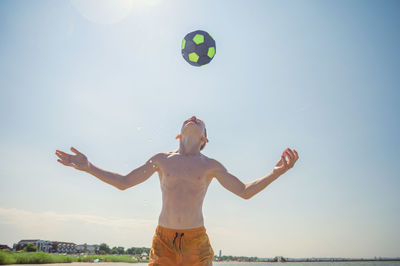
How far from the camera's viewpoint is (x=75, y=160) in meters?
3.07

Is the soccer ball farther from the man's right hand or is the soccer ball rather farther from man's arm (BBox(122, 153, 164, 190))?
the man's right hand

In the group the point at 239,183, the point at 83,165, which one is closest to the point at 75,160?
the point at 83,165

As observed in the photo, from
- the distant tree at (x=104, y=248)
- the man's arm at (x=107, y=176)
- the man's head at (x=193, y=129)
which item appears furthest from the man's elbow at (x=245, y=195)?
the distant tree at (x=104, y=248)

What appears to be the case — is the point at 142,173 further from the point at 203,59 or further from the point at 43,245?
the point at 43,245

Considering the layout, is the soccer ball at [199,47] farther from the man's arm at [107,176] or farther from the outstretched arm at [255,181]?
the man's arm at [107,176]

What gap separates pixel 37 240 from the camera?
107312 mm

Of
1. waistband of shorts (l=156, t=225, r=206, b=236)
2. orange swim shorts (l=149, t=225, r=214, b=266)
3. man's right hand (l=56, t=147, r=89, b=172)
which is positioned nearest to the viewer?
man's right hand (l=56, t=147, r=89, b=172)

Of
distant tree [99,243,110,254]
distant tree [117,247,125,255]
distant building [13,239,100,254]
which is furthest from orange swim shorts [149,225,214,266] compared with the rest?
distant tree [117,247,125,255]

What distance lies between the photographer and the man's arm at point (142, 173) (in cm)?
349

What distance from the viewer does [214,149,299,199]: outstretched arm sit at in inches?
130

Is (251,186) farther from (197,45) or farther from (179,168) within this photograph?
(197,45)

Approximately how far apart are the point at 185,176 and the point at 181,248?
858 mm

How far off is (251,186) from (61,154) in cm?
226

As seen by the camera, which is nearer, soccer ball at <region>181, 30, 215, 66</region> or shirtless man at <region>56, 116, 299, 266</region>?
shirtless man at <region>56, 116, 299, 266</region>
